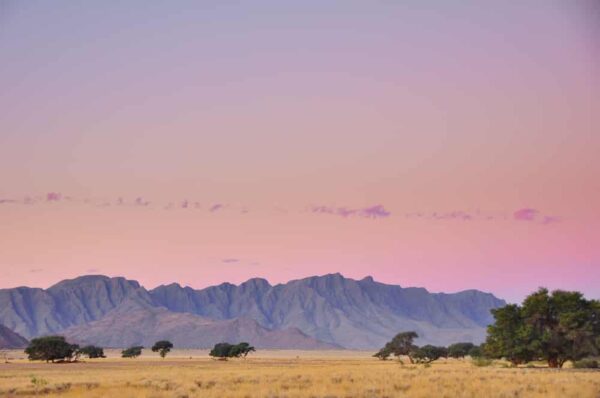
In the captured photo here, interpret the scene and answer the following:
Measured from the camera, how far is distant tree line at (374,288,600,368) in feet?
234

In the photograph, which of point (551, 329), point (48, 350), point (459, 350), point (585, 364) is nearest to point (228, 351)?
point (48, 350)

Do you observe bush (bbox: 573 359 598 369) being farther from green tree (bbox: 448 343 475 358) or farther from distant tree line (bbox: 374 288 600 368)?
green tree (bbox: 448 343 475 358)

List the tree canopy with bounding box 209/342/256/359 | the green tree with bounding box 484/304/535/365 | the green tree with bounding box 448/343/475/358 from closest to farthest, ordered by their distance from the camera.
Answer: the green tree with bounding box 484/304/535/365
the green tree with bounding box 448/343/475/358
the tree canopy with bounding box 209/342/256/359

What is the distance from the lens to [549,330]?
74.1m

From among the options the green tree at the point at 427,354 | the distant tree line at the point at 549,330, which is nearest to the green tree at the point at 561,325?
the distant tree line at the point at 549,330

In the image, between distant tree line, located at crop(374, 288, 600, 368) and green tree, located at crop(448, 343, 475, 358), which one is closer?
distant tree line, located at crop(374, 288, 600, 368)

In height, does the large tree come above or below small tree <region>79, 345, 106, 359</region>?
below

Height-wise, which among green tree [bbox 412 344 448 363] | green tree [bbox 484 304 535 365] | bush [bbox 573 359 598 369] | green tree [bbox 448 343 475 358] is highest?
green tree [bbox 448 343 475 358]

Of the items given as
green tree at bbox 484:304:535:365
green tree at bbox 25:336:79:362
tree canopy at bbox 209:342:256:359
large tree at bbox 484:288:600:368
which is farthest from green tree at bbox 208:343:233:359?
large tree at bbox 484:288:600:368

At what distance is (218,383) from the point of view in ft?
169

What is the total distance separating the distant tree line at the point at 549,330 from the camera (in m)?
71.2

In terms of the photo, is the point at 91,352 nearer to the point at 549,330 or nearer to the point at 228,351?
the point at 228,351

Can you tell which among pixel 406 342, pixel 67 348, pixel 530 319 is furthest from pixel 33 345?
pixel 530 319

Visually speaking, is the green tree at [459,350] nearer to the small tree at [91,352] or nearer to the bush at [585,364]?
the small tree at [91,352]
